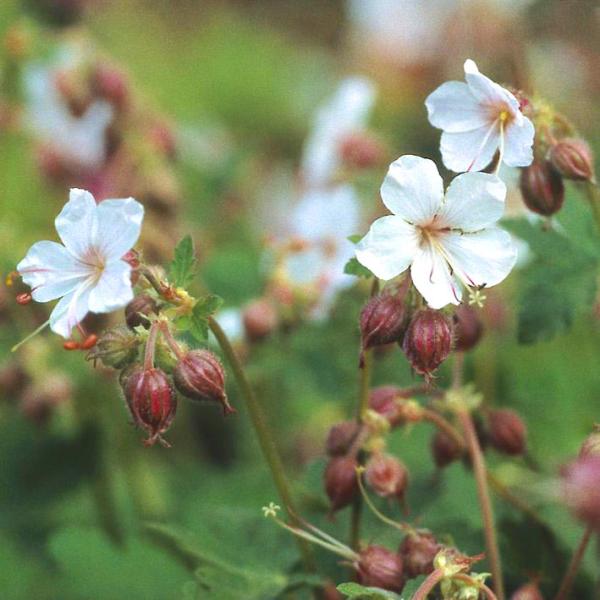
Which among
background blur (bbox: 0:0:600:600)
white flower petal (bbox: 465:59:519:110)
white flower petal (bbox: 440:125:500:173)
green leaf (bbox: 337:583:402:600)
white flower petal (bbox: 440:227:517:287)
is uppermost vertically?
white flower petal (bbox: 465:59:519:110)

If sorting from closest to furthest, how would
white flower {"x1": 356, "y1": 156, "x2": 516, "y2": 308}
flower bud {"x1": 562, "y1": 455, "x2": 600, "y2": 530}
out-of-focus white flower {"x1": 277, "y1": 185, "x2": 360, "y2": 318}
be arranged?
flower bud {"x1": 562, "y1": 455, "x2": 600, "y2": 530}
white flower {"x1": 356, "y1": 156, "x2": 516, "y2": 308}
out-of-focus white flower {"x1": 277, "y1": 185, "x2": 360, "y2": 318}

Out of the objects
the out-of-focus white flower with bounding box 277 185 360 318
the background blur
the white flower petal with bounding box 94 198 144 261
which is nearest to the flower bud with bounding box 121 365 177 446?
the white flower petal with bounding box 94 198 144 261

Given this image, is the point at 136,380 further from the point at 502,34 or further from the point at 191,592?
the point at 502,34

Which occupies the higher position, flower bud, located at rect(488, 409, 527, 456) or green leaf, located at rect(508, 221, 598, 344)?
green leaf, located at rect(508, 221, 598, 344)

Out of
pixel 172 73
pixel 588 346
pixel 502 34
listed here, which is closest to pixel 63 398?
pixel 588 346

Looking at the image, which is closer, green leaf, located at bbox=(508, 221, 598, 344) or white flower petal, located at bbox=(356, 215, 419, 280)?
white flower petal, located at bbox=(356, 215, 419, 280)

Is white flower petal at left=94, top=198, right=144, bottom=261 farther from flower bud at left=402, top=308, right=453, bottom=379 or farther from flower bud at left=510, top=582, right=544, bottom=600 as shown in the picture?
flower bud at left=510, top=582, right=544, bottom=600

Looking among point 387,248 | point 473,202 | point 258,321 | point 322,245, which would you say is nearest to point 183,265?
point 387,248
